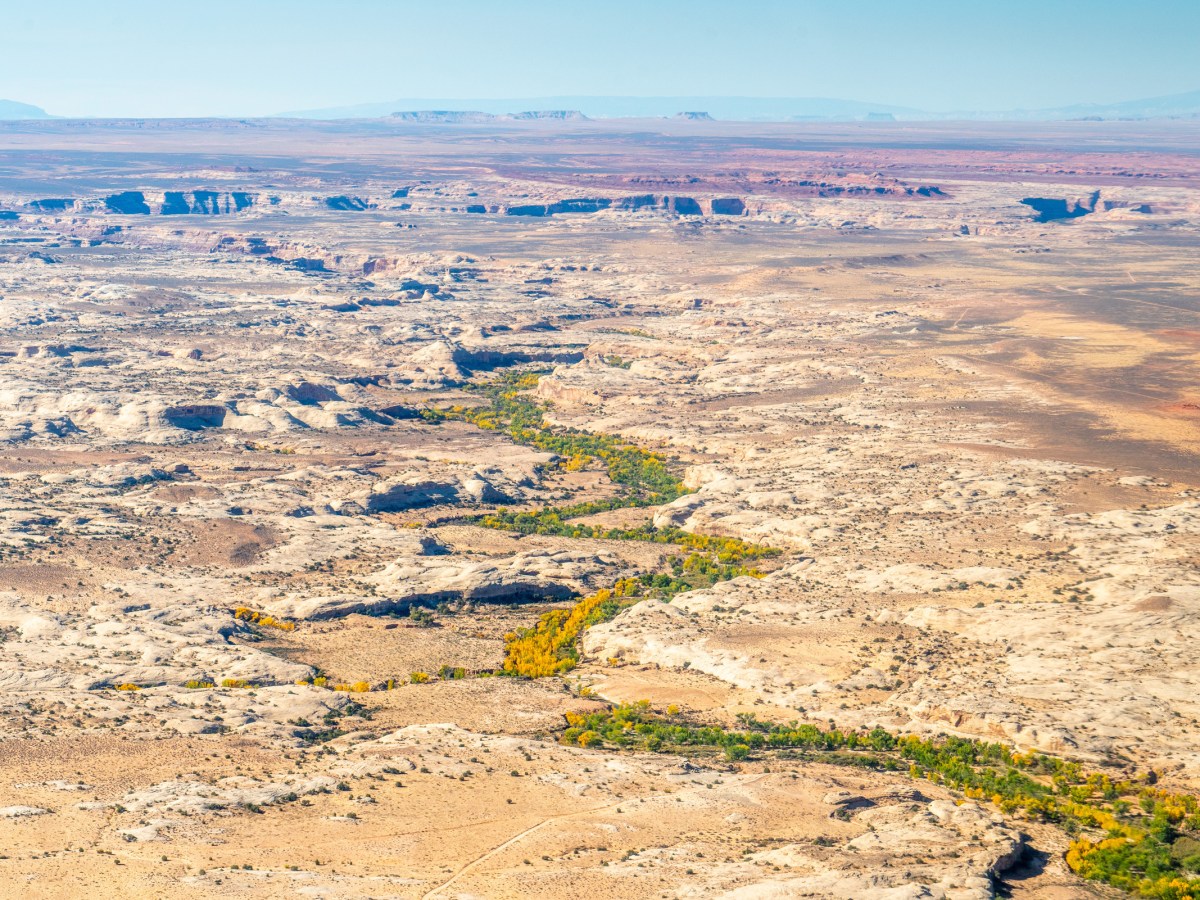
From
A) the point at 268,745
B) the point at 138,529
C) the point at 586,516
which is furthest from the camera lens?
the point at 586,516

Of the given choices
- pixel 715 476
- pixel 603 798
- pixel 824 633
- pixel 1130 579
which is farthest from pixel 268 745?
pixel 715 476

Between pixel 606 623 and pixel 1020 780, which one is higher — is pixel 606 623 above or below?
below

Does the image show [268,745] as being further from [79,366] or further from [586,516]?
[79,366]

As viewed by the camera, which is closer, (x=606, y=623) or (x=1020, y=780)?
(x=1020, y=780)

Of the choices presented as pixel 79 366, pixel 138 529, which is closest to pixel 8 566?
pixel 138 529

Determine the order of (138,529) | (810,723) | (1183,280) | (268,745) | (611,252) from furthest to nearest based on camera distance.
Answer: (611,252) → (1183,280) → (138,529) → (810,723) → (268,745)

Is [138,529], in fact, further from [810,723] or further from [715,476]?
[810,723]

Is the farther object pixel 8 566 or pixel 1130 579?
pixel 8 566

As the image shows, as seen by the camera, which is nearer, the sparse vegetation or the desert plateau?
the desert plateau

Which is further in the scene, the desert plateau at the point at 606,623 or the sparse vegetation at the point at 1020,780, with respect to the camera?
the sparse vegetation at the point at 1020,780
